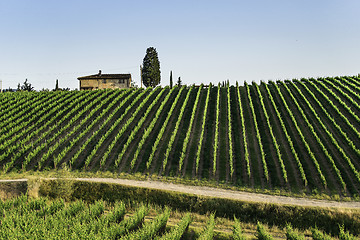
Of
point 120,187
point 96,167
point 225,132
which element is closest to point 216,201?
point 120,187

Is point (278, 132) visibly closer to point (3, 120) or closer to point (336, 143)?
point (336, 143)

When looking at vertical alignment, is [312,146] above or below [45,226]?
→ above

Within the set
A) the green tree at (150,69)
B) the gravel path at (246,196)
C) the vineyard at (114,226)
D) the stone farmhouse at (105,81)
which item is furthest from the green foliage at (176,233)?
the green tree at (150,69)

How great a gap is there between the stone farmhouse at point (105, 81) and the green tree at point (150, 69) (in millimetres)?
4695

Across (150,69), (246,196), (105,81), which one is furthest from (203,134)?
(105,81)

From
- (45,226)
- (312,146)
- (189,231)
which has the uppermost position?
(312,146)

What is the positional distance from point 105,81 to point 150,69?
→ 12176 mm

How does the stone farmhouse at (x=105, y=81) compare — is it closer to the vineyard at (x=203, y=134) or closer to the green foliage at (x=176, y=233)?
Answer: the vineyard at (x=203, y=134)

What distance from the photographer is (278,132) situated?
31.4m

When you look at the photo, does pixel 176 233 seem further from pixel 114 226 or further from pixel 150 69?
pixel 150 69

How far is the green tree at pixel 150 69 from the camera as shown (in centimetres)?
7281

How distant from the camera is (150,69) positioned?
7294 centimetres

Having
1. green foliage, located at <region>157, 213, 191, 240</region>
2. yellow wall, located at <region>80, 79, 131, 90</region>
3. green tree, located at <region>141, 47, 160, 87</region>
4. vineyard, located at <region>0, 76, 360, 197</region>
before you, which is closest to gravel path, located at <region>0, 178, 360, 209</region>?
vineyard, located at <region>0, 76, 360, 197</region>

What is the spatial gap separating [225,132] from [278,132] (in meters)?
6.03
